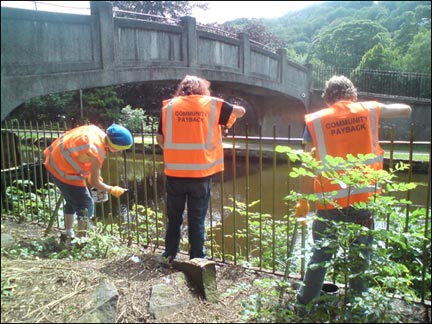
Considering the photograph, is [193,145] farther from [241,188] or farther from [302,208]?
[241,188]

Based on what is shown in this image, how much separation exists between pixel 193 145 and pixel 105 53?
6.25 metres

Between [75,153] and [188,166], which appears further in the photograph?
[75,153]

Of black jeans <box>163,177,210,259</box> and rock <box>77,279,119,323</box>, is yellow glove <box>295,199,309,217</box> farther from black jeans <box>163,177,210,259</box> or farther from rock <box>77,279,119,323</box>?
rock <box>77,279,119,323</box>

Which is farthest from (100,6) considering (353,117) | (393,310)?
(393,310)

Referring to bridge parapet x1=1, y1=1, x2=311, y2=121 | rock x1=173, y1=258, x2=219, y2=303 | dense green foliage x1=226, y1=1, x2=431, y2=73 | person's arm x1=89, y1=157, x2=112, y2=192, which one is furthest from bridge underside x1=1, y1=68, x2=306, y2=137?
dense green foliage x1=226, y1=1, x2=431, y2=73

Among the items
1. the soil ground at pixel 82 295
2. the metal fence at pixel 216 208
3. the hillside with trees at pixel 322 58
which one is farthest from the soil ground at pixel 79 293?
the hillside with trees at pixel 322 58

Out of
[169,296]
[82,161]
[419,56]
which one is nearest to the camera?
[169,296]

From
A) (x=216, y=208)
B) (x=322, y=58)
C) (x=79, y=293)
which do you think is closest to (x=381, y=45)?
(x=322, y=58)

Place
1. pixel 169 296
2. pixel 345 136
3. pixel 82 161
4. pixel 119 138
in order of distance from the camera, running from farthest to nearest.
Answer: pixel 82 161, pixel 119 138, pixel 345 136, pixel 169 296

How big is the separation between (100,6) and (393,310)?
7.95 metres

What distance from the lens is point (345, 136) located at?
105 inches

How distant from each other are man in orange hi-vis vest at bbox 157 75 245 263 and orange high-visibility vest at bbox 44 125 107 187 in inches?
25.6

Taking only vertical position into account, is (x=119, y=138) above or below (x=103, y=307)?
above

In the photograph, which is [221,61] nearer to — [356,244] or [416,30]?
[356,244]
